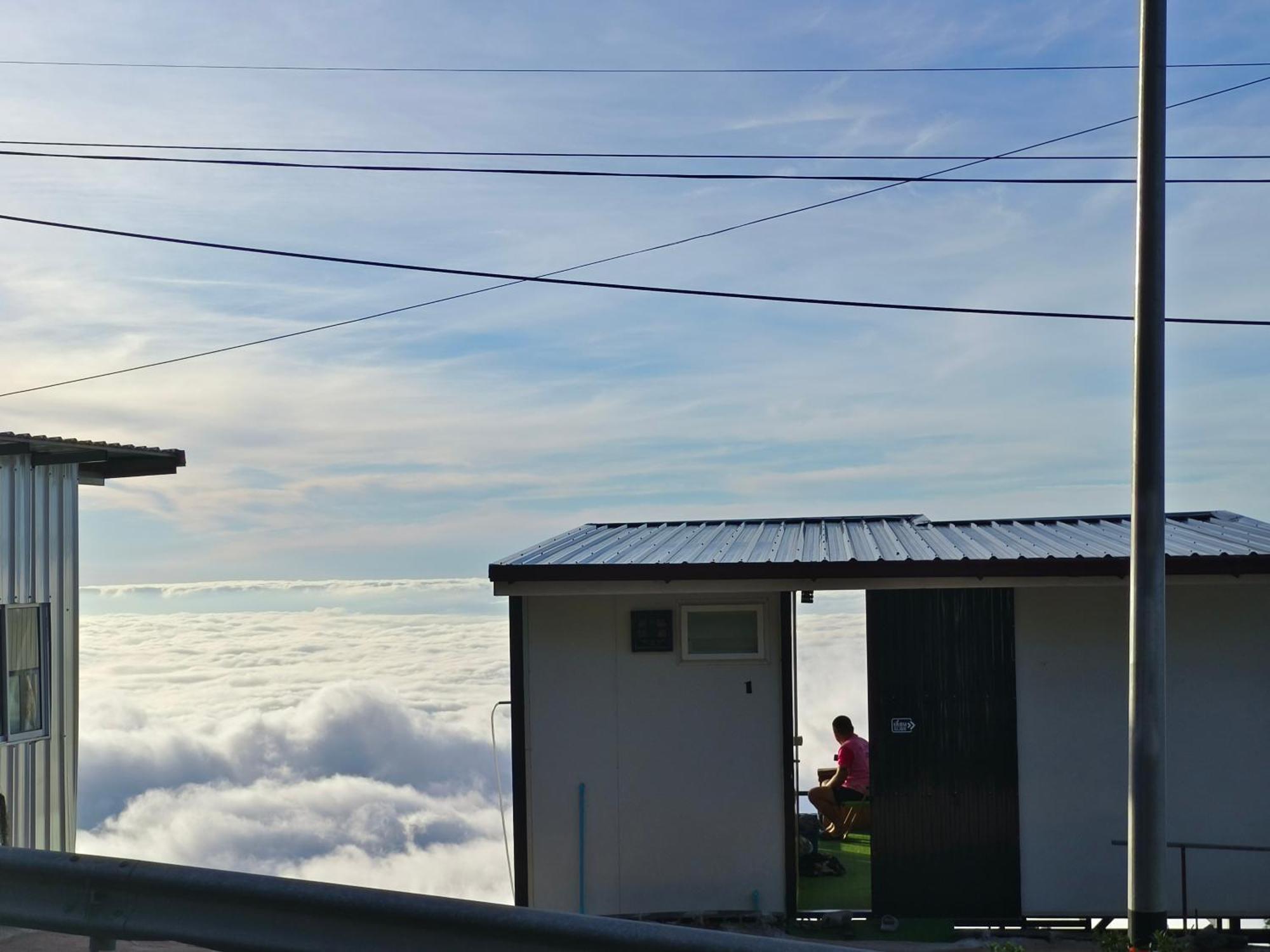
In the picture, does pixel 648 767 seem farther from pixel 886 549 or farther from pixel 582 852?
pixel 886 549

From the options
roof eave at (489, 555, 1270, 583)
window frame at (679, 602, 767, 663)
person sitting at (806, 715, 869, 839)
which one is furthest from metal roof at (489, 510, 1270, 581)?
person sitting at (806, 715, 869, 839)

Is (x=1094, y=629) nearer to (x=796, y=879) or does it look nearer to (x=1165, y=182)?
(x=796, y=879)

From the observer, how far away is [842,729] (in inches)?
505

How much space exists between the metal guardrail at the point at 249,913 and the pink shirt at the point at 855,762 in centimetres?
920

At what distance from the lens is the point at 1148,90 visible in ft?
28.9

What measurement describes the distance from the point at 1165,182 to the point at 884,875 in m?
5.97

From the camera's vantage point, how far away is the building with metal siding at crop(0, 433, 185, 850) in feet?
39.3

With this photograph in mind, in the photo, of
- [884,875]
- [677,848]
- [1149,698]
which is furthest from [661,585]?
[1149,698]

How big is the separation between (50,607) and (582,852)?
572 centimetres

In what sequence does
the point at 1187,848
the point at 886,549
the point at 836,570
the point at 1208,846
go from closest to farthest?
the point at 1208,846
the point at 1187,848
the point at 836,570
the point at 886,549

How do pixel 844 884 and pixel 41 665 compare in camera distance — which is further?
pixel 41 665

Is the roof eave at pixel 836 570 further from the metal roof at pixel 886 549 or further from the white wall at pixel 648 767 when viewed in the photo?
the white wall at pixel 648 767

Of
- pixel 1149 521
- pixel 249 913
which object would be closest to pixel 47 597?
pixel 249 913

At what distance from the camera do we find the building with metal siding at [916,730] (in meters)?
10.9
